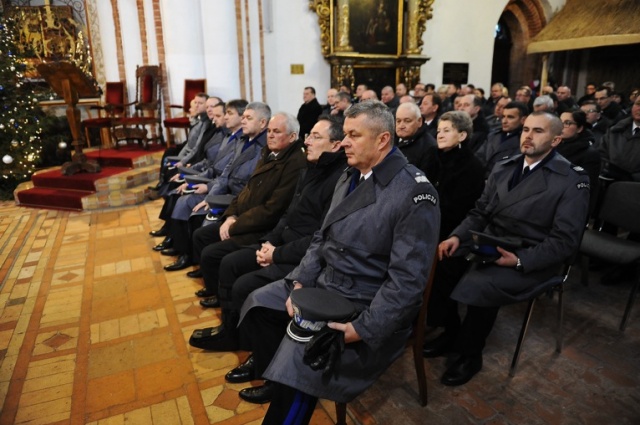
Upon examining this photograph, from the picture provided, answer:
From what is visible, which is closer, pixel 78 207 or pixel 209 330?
pixel 209 330

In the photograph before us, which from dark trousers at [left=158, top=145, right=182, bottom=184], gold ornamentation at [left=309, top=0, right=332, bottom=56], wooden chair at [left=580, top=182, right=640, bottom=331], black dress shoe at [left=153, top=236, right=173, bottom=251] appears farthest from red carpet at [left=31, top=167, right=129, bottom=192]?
wooden chair at [left=580, top=182, right=640, bottom=331]

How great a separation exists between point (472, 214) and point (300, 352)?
1.59 meters

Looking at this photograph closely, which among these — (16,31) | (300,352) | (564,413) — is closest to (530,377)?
(564,413)

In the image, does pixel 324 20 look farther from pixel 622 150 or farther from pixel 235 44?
pixel 622 150

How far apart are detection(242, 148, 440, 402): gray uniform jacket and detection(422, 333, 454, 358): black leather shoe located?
837 millimetres

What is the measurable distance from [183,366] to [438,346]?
157 cm

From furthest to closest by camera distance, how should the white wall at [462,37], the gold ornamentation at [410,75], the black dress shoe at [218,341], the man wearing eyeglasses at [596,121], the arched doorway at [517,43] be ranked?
the arched doorway at [517,43]
the white wall at [462,37]
the gold ornamentation at [410,75]
the man wearing eyeglasses at [596,121]
the black dress shoe at [218,341]

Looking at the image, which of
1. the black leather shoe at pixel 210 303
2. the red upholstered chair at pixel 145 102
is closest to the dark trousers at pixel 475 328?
the black leather shoe at pixel 210 303

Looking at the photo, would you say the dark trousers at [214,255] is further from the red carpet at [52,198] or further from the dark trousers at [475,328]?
the red carpet at [52,198]

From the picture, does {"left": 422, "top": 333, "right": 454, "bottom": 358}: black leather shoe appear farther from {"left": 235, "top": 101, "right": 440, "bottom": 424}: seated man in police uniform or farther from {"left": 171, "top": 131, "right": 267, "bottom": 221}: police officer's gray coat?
{"left": 171, "top": 131, "right": 267, "bottom": 221}: police officer's gray coat

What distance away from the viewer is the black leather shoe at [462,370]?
7.81ft

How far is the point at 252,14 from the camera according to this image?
8953mm

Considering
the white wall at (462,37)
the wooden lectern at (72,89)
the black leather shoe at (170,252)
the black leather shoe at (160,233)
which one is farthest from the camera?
the white wall at (462,37)

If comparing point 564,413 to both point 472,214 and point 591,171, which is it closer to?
point 472,214
